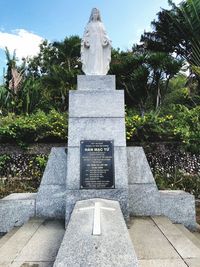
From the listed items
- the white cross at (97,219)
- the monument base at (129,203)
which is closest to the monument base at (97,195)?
the monument base at (129,203)

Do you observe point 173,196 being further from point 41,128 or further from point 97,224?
point 41,128

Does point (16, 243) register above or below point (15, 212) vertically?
below

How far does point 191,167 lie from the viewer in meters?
8.92

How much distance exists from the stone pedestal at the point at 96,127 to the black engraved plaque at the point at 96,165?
0.21 ft

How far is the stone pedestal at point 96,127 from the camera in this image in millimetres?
4668

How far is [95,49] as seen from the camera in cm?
566

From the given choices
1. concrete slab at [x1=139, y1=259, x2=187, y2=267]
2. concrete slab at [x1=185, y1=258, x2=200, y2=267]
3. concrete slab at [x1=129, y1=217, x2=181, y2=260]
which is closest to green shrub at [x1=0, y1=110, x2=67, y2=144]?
concrete slab at [x1=129, y1=217, x2=181, y2=260]

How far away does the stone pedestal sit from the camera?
15.3ft

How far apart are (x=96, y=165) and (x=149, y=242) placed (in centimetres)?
156

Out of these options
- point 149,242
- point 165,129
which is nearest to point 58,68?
point 165,129

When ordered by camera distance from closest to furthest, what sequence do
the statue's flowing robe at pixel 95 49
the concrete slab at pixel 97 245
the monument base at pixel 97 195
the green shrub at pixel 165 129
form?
1. the concrete slab at pixel 97 245
2. the monument base at pixel 97 195
3. the statue's flowing robe at pixel 95 49
4. the green shrub at pixel 165 129

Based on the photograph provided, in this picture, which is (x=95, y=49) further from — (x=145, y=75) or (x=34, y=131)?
(x=145, y=75)

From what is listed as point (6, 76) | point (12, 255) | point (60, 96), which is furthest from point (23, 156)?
point (60, 96)

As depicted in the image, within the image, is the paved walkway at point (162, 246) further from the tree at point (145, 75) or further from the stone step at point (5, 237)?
the tree at point (145, 75)
